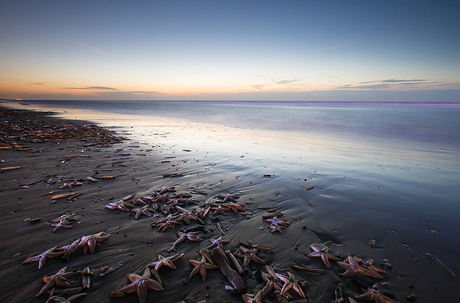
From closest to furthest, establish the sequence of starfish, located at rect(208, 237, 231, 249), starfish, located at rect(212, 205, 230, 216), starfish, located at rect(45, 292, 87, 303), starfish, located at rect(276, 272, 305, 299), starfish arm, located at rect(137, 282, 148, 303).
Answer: starfish, located at rect(45, 292, 87, 303), starfish arm, located at rect(137, 282, 148, 303), starfish, located at rect(276, 272, 305, 299), starfish, located at rect(208, 237, 231, 249), starfish, located at rect(212, 205, 230, 216)

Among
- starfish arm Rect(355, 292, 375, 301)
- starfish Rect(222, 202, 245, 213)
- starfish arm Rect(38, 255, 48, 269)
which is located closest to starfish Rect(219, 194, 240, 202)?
starfish Rect(222, 202, 245, 213)

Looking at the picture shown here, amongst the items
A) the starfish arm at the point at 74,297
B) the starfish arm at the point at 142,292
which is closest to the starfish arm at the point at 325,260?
the starfish arm at the point at 142,292

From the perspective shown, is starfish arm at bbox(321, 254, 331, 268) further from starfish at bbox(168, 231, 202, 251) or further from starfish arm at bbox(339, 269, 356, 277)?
starfish at bbox(168, 231, 202, 251)

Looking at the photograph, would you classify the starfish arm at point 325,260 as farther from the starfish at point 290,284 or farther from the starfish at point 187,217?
the starfish at point 187,217

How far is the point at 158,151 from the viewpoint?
10500 millimetres

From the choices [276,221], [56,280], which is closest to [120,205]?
[56,280]

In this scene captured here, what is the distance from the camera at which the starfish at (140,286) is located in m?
2.55

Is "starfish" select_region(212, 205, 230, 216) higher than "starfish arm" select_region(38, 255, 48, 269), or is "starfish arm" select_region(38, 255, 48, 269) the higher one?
"starfish arm" select_region(38, 255, 48, 269)

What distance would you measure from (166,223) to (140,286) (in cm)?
143

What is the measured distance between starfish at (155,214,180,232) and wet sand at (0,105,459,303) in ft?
0.35

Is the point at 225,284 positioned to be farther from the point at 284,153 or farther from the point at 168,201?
the point at 284,153

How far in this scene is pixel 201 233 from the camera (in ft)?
13.0

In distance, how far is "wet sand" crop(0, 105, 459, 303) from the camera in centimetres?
282

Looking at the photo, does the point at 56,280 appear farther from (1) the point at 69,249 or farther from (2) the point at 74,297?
(1) the point at 69,249
